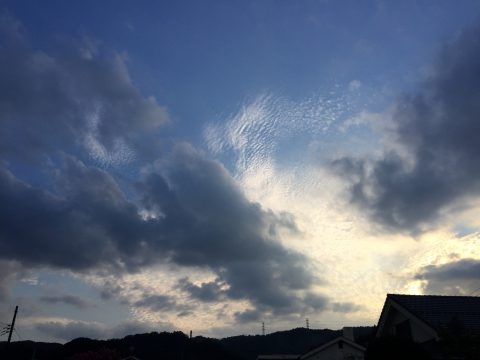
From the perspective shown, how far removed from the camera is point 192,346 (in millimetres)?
109750

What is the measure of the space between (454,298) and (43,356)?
83.6 metres

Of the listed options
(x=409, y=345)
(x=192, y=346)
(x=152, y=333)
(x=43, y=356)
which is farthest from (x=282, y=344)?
(x=409, y=345)

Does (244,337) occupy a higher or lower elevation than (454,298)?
higher

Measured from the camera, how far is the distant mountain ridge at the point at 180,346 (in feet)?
290

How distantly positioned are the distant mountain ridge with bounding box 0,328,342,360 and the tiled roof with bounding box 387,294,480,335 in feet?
193

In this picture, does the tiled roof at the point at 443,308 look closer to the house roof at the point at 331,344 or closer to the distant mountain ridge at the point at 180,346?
the house roof at the point at 331,344

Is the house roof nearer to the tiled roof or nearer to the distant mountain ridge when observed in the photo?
the tiled roof

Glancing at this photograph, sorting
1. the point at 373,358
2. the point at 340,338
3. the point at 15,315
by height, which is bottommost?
the point at 373,358

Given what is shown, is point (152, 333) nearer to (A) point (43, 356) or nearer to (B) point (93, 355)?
(A) point (43, 356)

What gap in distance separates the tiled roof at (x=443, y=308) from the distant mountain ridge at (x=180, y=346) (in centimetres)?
5888

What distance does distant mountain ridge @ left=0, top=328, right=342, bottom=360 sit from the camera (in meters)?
88.3

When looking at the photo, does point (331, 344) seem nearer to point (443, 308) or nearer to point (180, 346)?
point (443, 308)

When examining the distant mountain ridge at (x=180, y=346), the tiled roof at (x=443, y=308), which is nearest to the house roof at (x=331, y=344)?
the tiled roof at (x=443, y=308)

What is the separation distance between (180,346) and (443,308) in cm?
9225
